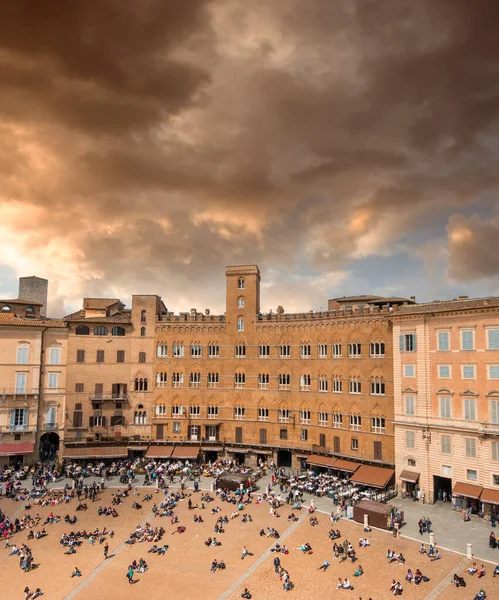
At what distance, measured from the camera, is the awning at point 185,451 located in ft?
214

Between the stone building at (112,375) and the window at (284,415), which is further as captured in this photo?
the stone building at (112,375)

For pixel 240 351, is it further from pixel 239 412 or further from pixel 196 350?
pixel 239 412

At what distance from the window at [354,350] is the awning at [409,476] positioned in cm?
1471

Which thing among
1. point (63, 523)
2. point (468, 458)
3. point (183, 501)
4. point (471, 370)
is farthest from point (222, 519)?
point (471, 370)

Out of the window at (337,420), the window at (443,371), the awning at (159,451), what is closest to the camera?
the window at (443,371)

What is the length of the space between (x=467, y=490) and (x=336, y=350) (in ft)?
71.9

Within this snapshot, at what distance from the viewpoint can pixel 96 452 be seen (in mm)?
65500

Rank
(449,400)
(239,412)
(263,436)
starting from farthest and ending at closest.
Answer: (239,412) < (263,436) < (449,400)

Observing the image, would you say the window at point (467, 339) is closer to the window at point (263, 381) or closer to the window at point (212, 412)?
the window at point (263, 381)

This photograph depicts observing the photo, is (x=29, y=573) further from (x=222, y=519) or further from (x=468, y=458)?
(x=468, y=458)

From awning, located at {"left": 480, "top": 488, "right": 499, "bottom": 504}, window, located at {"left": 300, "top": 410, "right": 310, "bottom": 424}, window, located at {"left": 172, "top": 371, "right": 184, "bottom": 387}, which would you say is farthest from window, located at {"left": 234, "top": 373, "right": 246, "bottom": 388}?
awning, located at {"left": 480, "top": 488, "right": 499, "bottom": 504}

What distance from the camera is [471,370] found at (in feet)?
163

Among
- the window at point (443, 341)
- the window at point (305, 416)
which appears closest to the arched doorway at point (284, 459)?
the window at point (305, 416)

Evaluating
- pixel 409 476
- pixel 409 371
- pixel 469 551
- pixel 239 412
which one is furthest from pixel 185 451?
pixel 469 551
